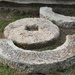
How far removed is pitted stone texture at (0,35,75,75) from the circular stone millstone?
2.16 ft

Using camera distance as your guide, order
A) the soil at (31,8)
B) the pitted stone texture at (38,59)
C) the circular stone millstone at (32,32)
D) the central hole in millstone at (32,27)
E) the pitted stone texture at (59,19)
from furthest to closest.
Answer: the soil at (31,8), the pitted stone texture at (59,19), the central hole in millstone at (32,27), the circular stone millstone at (32,32), the pitted stone texture at (38,59)

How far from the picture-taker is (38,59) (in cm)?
525

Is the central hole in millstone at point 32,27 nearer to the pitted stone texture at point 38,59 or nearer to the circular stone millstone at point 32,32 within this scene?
the circular stone millstone at point 32,32

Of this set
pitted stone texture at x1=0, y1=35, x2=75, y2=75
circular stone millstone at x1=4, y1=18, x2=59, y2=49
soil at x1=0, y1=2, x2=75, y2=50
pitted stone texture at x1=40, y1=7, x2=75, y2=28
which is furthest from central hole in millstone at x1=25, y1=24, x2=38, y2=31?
pitted stone texture at x1=0, y1=35, x2=75, y2=75

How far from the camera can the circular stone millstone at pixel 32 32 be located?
618 centimetres

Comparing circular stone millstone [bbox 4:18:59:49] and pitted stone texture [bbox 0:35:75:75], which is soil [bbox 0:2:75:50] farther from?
pitted stone texture [bbox 0:35:75:75]

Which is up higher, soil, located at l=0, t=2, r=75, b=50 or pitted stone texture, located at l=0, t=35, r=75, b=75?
soil, located at l=0, t=2, r=75, b=50

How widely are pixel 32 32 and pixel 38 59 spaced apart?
153 cm

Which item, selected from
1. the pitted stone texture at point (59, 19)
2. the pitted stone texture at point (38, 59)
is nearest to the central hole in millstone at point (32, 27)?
the pitted stone texture at point (59, 19)

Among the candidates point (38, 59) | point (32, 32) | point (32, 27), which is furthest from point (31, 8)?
point (38, 59)

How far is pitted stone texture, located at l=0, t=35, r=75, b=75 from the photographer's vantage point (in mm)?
5121

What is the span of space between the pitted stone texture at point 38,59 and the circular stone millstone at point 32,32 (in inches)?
26.0

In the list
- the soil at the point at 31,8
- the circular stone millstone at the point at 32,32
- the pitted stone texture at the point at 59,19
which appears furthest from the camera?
the soil at the point at 31,8

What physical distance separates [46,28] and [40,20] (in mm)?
561
